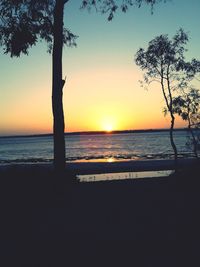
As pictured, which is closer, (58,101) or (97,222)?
(97,222)

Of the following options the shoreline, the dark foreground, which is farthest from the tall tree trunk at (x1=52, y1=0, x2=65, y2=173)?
the shoreline

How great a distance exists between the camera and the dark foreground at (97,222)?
7133mm

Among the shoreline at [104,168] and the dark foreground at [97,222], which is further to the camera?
the shoreline at [104,168]

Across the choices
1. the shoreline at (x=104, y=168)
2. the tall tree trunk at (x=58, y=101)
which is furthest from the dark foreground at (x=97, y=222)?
the shoreline at (x=104, y=168)

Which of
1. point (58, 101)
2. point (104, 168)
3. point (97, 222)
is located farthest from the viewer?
point (104, 168)

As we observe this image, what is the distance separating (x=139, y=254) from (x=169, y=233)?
1.73 meters

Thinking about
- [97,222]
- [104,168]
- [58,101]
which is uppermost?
[58,101]

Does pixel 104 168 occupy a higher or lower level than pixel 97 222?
lower

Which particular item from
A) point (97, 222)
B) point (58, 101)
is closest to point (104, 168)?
point (58, 101)

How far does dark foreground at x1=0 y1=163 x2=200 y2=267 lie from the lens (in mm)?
7133

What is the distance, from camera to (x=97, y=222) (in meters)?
9.89

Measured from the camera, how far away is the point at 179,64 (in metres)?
27.6

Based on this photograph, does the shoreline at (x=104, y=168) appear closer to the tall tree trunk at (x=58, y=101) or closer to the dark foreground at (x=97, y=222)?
the dark foreground at (x=97, y=222)

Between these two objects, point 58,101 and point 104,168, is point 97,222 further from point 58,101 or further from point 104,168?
point 104,168
